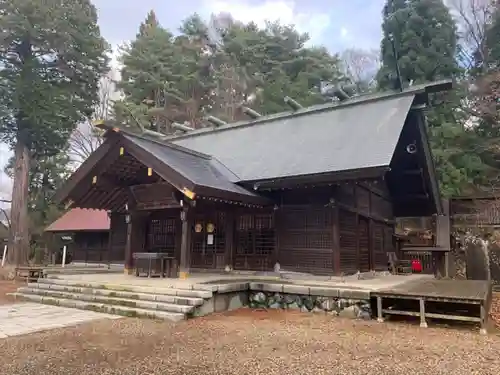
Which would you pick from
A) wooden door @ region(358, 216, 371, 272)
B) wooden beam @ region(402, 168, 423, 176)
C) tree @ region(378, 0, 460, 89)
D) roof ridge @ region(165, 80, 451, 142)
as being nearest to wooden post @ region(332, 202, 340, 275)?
wooden door @ region(358, 216, 371, 272)

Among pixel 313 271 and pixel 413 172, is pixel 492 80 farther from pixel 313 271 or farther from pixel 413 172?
pixel 313 271

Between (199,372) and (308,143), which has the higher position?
(308,143)

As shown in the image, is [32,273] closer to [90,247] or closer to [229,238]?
[90,247]

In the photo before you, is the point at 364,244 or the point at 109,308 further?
the point at 364,244

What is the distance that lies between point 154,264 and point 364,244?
588cm

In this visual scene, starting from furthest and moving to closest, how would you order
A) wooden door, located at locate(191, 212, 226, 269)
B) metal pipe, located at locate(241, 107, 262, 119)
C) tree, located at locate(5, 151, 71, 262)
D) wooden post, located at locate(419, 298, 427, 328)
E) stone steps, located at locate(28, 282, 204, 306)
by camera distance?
1. tree, located at locate(5, 151, 71, 262)
2. metal pipe, located at locate(241, 107, 262, 119)
3. wooden door, located at locate(191, 212, 226, 269)
4. stone steps, located at locate(28, 282, 204, 306)
5. wooden post, located at locate(419, 298, 427, 328)

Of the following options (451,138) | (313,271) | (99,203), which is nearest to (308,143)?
(313,271)

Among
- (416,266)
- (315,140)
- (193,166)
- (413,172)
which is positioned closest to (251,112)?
(315,140)

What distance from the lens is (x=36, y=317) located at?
7082 millimetres

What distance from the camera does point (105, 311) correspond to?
759 centimetres

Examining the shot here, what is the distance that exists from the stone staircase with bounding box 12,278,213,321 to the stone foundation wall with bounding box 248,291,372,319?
140 cm

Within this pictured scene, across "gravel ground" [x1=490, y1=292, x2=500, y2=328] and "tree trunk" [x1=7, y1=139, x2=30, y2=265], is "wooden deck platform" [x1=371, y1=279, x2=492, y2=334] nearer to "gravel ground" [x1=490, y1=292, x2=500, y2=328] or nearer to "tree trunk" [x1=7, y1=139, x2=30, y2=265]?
"gravel ground" [x1=490, y1=292, x2=500, y2=328]

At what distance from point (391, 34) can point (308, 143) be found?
534 inches

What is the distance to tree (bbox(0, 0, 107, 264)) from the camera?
54.6 feet
